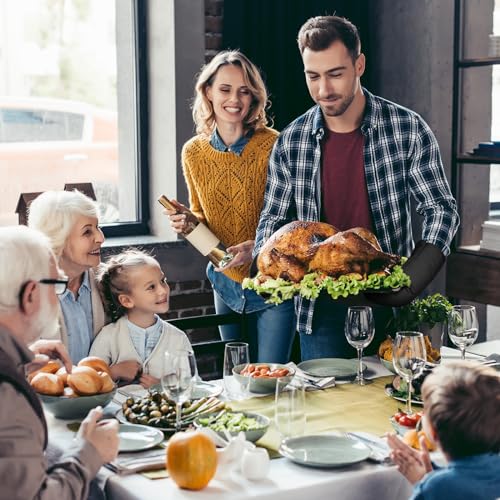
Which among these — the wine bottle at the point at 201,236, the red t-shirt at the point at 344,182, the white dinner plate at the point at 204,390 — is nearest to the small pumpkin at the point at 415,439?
the white dinner plate at the point at 204,390

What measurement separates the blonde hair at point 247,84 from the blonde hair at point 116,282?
0.72 m

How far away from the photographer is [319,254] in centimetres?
238

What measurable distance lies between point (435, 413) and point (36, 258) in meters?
0.78

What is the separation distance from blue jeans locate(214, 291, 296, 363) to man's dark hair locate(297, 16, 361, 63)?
91 cm

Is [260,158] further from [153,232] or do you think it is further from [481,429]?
[481,429]

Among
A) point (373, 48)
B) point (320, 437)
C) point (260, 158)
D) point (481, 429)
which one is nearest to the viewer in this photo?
point (481, 429)

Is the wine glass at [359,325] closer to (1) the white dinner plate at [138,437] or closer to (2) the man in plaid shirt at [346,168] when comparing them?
(2) the man in plaid shirt at [346,168]

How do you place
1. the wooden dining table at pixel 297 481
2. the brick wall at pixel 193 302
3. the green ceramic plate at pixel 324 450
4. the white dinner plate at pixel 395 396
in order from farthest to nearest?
the brick wall at pixel 193 302 → the white dinner plate at pixel 395 396 → the green ceramic plate at pixel 324 450 → the wooden dining table at pixel 297 481

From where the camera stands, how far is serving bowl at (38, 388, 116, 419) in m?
2.17

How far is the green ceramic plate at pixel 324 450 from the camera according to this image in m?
1.88

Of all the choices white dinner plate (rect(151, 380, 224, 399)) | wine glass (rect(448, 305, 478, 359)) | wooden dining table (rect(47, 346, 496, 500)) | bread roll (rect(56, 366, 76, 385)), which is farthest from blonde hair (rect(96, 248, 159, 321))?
wine glass (rect(448, 305, 478, 359))

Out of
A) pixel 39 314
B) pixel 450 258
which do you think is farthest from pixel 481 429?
pixel 450 258

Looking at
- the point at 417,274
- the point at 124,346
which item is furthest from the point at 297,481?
the point at 124,346

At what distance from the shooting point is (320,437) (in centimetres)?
202
